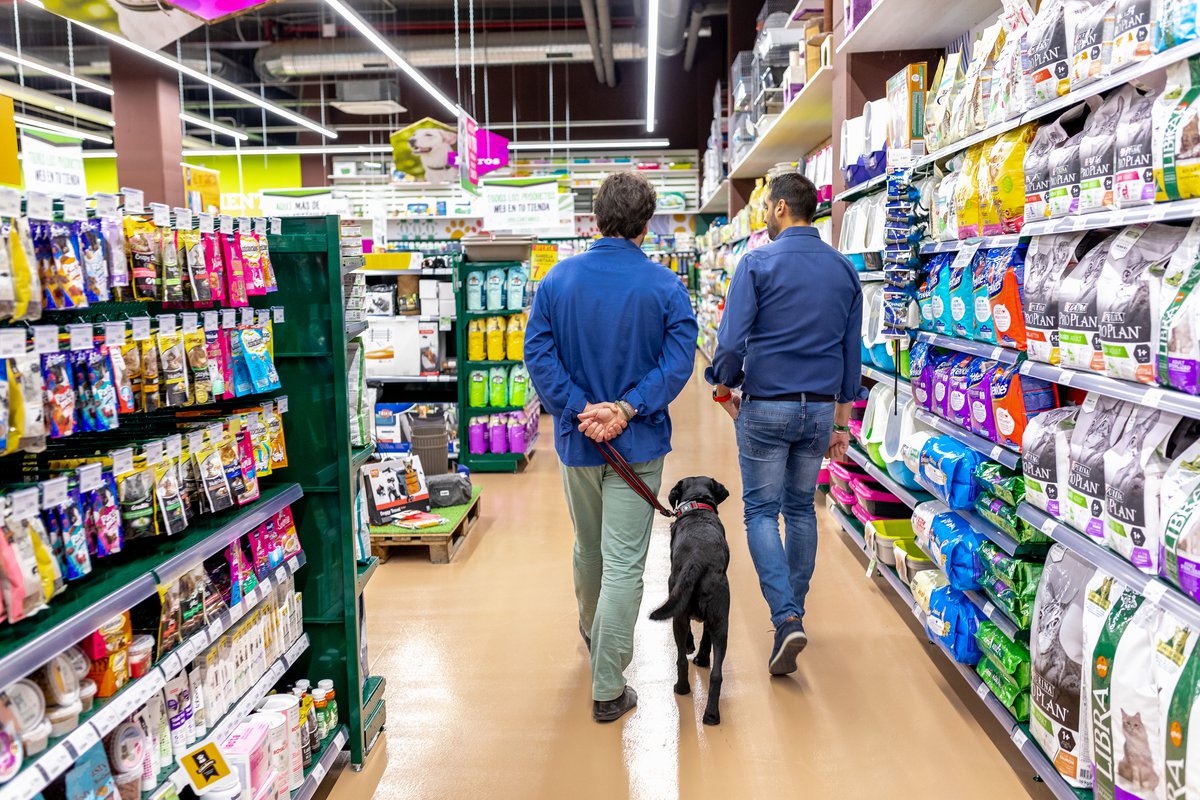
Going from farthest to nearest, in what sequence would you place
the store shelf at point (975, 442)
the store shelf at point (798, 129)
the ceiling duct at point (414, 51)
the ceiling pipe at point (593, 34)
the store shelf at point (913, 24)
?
1. the ceiling duct at point (414, 51)
2. the ceiling pipe at point (593, 34)
3. the store shelf at point (798, 129)
4. the store shelf at point (913, 24)
5. the store shelf at point (975, 442)

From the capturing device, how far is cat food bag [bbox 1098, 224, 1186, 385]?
6.80ft

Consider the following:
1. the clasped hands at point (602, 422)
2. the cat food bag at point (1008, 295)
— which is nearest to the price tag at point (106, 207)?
the clasped hands at point (602, 422)

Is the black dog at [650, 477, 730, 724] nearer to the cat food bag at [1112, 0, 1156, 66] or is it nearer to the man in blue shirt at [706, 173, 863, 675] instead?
the man in blue shirt at [706, 173, 863, 675]

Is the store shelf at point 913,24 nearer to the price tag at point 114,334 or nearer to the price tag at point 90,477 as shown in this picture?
the price tag at point 114,334

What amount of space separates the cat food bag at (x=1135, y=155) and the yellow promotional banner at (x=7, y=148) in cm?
234

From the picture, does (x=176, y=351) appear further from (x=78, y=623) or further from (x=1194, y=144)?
(x=1194, y=144)

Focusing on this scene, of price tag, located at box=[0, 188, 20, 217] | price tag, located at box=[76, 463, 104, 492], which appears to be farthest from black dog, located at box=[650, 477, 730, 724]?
price tag, located at box=[0, 188, 20, 217]

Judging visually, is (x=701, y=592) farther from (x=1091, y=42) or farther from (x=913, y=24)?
(x=913, y=24)

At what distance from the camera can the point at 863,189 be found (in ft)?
15.4

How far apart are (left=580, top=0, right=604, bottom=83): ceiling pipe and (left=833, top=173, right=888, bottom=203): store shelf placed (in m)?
9.54

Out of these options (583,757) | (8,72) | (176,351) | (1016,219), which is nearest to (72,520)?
(176,351)

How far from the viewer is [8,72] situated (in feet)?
53.5

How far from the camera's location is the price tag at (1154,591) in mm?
1965

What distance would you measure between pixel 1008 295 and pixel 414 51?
13701 mm
